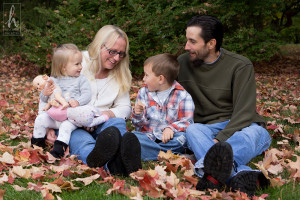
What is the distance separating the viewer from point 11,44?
47.2 ft

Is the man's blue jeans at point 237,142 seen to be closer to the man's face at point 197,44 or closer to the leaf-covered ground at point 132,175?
the leaf-covered ground at point 132,175

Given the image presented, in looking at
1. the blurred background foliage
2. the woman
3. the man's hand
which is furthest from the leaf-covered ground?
the blurred background foliage

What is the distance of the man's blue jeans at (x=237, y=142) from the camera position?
8.98 feet

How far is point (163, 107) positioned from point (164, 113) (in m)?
0.06

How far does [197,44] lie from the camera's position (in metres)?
3.46

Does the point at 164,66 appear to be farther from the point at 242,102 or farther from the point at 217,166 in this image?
the point at 217,166

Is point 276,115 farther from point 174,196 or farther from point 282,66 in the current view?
point 282,66

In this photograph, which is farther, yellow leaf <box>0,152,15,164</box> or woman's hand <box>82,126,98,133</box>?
woman's hand <box>82,126,98,133</box>

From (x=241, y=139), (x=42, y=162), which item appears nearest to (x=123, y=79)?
(x=42, y=162)

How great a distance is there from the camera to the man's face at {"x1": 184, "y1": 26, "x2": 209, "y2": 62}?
11.3 feet

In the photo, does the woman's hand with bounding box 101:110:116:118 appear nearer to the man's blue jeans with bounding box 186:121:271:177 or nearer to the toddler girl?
the toddler girl

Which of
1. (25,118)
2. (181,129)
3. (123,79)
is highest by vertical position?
(123,79)

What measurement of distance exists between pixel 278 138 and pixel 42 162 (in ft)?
8.39

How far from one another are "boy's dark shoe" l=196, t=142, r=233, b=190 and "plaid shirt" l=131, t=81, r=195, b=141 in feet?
3.20
